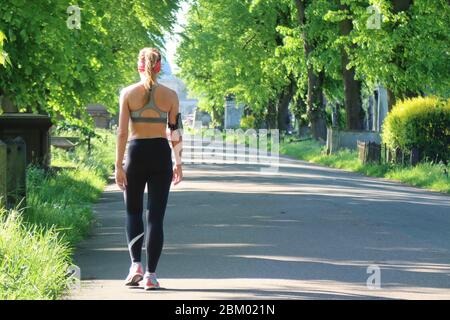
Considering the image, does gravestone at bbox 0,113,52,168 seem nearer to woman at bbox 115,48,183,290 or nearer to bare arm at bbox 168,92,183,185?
bare arm at bbox 168,92,183,185

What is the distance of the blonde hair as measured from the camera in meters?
10.0

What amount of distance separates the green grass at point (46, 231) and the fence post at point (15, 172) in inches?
7.9

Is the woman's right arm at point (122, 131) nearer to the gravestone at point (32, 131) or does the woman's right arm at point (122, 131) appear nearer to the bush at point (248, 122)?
the gravestone at point (32, 131)

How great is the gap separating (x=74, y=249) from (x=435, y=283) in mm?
4425

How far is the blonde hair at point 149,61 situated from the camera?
1000 centimetres

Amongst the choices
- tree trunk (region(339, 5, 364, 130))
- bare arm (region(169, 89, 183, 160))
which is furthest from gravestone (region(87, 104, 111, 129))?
bare arm (region(169, 89, 183, 160))

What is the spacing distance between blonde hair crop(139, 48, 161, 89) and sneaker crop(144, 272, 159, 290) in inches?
64.8

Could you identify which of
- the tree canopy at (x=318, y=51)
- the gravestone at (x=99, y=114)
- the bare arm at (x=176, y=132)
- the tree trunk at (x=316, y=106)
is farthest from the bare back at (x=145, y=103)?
the gravestone at (x=99, y=114)

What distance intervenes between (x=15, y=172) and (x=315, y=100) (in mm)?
40108

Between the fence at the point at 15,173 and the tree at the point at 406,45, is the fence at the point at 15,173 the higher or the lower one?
the lower one

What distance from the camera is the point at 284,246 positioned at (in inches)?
539

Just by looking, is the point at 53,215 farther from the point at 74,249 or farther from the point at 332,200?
the point at 332,200

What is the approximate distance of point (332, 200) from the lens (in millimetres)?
21312
